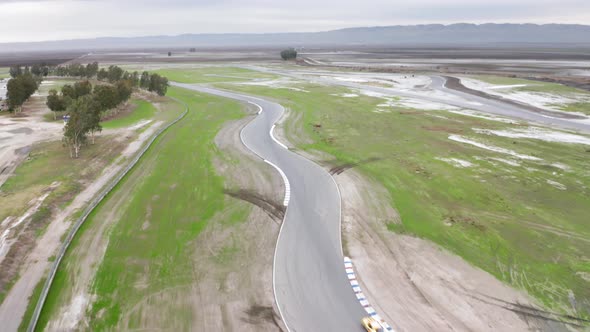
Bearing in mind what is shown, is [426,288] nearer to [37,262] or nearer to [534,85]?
[37,262]

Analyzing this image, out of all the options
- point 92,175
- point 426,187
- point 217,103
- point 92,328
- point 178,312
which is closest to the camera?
point 92,328

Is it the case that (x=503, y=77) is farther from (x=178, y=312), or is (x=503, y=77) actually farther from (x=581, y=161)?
(x=178, y=312)

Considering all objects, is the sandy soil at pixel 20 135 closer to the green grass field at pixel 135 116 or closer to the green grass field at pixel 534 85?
the green grass field at pixel 135 116

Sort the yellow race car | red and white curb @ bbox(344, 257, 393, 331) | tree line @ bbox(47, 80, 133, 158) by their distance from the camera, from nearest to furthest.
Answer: the yellow race car, red and white curb @ bbox(344, 257, 393, 331), tree line @ bbox(47, 80, 133, 158)

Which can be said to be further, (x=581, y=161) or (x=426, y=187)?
(x=581, y=161)

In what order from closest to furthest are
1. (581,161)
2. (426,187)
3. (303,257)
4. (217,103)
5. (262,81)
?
(303,257)
(426,187)
(581,161)
(217,103)
(262,81)

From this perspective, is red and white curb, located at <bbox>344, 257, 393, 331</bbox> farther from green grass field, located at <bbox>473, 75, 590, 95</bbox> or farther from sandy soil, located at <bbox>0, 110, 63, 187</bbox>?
green grass field, located at <bbox>473, 75, 590, 95</bbox>

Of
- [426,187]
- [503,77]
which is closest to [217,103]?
[426,187]

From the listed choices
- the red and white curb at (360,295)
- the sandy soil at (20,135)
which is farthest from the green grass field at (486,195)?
the sandy soil at (20,135)

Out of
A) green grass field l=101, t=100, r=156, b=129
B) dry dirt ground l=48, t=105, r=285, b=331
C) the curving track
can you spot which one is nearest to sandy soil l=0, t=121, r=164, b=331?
dry dirt ground l=48, t=105, r=285, b=331
